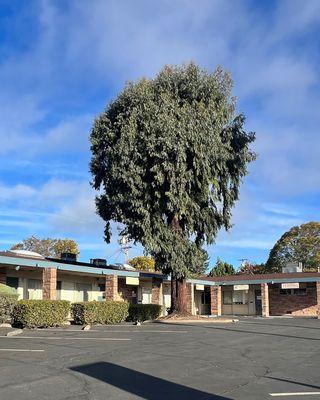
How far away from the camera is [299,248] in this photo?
68125 mm

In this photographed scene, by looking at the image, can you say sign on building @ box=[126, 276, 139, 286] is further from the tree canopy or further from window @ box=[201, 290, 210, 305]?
the tree canopy

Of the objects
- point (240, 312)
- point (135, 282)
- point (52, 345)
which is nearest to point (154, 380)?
point (52, 345)

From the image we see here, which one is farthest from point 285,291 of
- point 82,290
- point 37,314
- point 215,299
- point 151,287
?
point 37,314

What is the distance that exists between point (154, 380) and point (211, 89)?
2235cm

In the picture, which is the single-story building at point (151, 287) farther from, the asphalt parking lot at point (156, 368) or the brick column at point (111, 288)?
the asphalt parking lot at point (156, 368)

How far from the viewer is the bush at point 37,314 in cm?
2158

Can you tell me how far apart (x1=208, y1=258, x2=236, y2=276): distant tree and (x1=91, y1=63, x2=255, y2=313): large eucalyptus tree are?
36440mm

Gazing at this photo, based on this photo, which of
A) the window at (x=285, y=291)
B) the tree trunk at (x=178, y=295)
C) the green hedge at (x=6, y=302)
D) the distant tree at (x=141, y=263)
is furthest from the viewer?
the distant tree at (x=141, y=263)

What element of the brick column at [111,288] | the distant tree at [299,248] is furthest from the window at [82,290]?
the distant tree at [299,248]

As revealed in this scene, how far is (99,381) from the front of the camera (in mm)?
9086

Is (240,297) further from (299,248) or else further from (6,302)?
(6,302)

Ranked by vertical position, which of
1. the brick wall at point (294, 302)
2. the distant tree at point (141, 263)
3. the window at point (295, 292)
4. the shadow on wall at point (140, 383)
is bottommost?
the brick wall at point (294, 302)

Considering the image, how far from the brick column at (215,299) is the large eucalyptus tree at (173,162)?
15413 millimetres

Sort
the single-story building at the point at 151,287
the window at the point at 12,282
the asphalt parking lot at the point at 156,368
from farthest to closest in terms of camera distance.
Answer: the window at the point at 12,282, the single-story building at the point at 151,287, the asphalt parking lot at the point at 156,368
